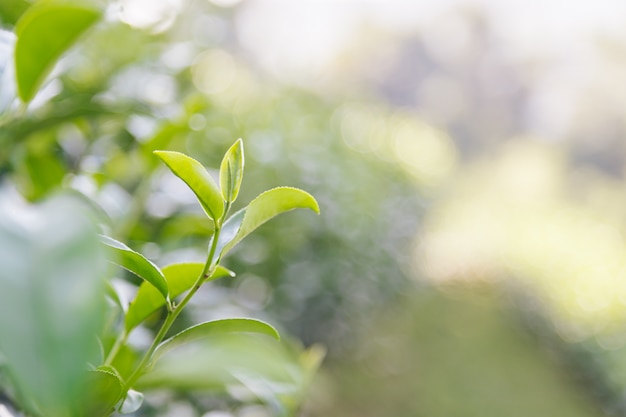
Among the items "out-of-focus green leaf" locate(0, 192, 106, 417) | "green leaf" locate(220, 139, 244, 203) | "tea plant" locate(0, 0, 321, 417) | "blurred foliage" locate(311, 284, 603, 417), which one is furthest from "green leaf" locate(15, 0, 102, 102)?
"blurred foliage" locate(311, 284, 603, 417)

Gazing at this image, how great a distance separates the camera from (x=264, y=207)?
460mm

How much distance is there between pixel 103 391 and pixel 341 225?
10.3ft

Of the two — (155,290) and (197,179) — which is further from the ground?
(197,179)

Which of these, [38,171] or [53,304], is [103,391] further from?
[38,171]

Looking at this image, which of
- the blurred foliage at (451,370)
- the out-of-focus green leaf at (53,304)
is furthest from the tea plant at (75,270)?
the blurred foliage at (451,370)

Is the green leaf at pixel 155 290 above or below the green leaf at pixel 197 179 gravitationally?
below

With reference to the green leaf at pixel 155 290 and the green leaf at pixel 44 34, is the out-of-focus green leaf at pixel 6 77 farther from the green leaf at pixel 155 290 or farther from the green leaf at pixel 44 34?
the green leaf at pixel 155 290

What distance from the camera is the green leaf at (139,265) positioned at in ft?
1.44

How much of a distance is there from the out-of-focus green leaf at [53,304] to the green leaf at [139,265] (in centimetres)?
16

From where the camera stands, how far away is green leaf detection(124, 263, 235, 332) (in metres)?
0.51

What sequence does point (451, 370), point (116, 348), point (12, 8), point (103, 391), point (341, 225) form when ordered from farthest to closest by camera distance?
point (451, 370)
point (341, 225)
point (12, 8)
point (116, 348)
point (103, 391)

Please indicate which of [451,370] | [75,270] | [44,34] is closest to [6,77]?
[44,34]

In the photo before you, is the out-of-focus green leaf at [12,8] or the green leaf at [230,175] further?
the out-of-focus green leaf at [12,8]

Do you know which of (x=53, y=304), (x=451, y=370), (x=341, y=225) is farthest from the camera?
(x=451, y=370)
